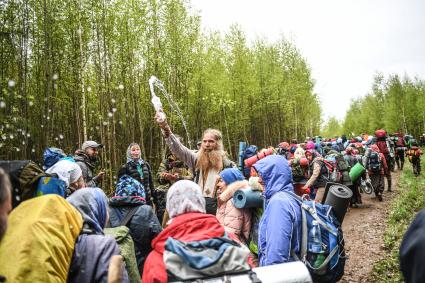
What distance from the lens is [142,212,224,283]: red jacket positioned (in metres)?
2.00

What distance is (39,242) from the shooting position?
1.68 m

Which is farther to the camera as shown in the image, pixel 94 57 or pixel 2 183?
pixel 94 57

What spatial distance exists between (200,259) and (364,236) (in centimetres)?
722

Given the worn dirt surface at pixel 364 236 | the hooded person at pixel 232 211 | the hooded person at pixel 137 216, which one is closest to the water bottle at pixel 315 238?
the hooded person at pixel 232 211

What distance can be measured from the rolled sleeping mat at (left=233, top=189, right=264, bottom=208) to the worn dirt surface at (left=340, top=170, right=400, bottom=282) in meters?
3.34

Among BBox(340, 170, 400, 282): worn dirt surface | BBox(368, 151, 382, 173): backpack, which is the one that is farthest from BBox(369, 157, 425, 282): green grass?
BBox(368, 151, 382, 173): backpack

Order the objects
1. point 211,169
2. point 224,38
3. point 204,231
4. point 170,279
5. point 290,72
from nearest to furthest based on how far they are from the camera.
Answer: point 170,279 → point 204,231 → point 211,169 → point 224,38 → point 290,72

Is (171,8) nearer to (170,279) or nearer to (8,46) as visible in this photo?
(8,46)

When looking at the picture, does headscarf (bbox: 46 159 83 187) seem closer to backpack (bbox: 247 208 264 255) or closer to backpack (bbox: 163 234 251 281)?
backpack (bbox: 247 208 264 255)

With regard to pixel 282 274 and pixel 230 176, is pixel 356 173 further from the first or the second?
pixel 282 274

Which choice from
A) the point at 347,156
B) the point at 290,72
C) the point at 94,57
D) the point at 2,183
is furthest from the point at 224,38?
the point at 2,183

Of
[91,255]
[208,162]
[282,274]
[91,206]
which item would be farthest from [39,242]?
[208,162]

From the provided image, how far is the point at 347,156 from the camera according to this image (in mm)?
11766

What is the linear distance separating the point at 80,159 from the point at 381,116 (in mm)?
53157
